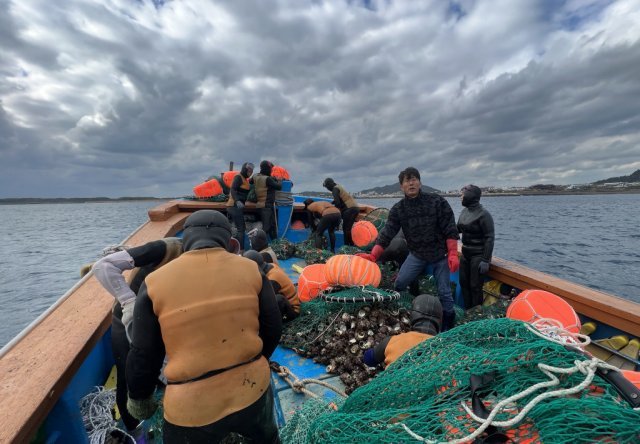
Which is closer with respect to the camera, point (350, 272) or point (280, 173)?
point (350, 272)

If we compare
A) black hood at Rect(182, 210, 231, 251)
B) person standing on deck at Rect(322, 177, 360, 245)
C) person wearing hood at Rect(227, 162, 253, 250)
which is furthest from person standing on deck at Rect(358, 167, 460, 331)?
person wearing hood at Rect(227, 162, 253, 250)

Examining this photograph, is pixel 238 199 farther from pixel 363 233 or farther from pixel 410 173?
pixel 410 173

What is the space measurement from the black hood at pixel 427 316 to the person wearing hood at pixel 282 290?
1.66 meters

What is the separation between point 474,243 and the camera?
4.77 metres

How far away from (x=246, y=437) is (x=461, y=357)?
3.89ft

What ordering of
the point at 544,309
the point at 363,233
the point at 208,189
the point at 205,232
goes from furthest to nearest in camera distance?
the point at 208,189
the point at 363,233
the point at 544,309
the point at 205,232

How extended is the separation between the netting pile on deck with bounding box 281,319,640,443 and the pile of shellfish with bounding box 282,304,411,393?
138 centimetres

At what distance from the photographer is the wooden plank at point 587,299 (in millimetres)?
3191

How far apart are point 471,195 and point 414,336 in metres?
3.05

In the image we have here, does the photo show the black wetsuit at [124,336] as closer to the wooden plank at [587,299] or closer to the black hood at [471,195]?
the black hood at [471,195]

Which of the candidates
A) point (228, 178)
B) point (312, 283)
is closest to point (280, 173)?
point (228, 178)

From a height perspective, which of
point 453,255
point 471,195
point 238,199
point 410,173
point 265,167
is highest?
point 265,167

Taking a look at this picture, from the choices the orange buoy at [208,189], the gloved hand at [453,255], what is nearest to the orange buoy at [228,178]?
the orange buoy at [208,189]

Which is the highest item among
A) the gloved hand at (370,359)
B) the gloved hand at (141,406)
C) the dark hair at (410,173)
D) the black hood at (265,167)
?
the black hood at (265,167)
